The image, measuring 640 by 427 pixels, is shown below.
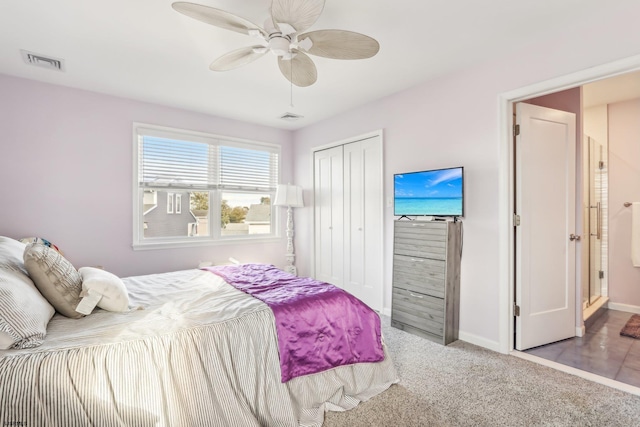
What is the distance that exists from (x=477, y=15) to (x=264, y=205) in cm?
363

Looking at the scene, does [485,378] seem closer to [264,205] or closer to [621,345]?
[621,345]

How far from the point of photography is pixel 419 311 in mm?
2992

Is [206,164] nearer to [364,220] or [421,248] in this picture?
[364,220]

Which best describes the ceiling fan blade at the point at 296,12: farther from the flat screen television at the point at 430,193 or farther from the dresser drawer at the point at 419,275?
the dresser drawer at the point at 419,275

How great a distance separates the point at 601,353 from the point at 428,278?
5.02ft

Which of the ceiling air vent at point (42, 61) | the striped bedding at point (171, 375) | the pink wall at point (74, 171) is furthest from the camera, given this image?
the pink wall at point (74, 171)

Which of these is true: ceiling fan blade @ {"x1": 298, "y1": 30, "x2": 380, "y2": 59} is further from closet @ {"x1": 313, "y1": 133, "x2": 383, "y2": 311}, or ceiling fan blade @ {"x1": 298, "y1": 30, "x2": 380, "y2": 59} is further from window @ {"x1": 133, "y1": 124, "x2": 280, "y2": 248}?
window @ {"x1": 133, "y1": 124, "x2": 280, "y2": 248}

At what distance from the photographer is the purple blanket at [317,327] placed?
6.01 feet

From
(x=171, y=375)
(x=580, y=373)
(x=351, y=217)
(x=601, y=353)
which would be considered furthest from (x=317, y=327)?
(x=601, y=353)

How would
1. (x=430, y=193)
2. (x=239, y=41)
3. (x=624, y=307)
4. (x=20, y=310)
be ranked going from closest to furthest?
(x=20, y=310) < (x=239, y=41) < (x=430, y=193) < (x=624, y=307)

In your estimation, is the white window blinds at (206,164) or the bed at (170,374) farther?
the white window blinds at (206,164)

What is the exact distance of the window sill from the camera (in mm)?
3781

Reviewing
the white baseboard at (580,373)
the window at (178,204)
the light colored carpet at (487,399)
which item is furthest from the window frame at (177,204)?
the white baseboard at (580,373)

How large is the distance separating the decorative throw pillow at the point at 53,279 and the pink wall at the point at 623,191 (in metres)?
5.56
